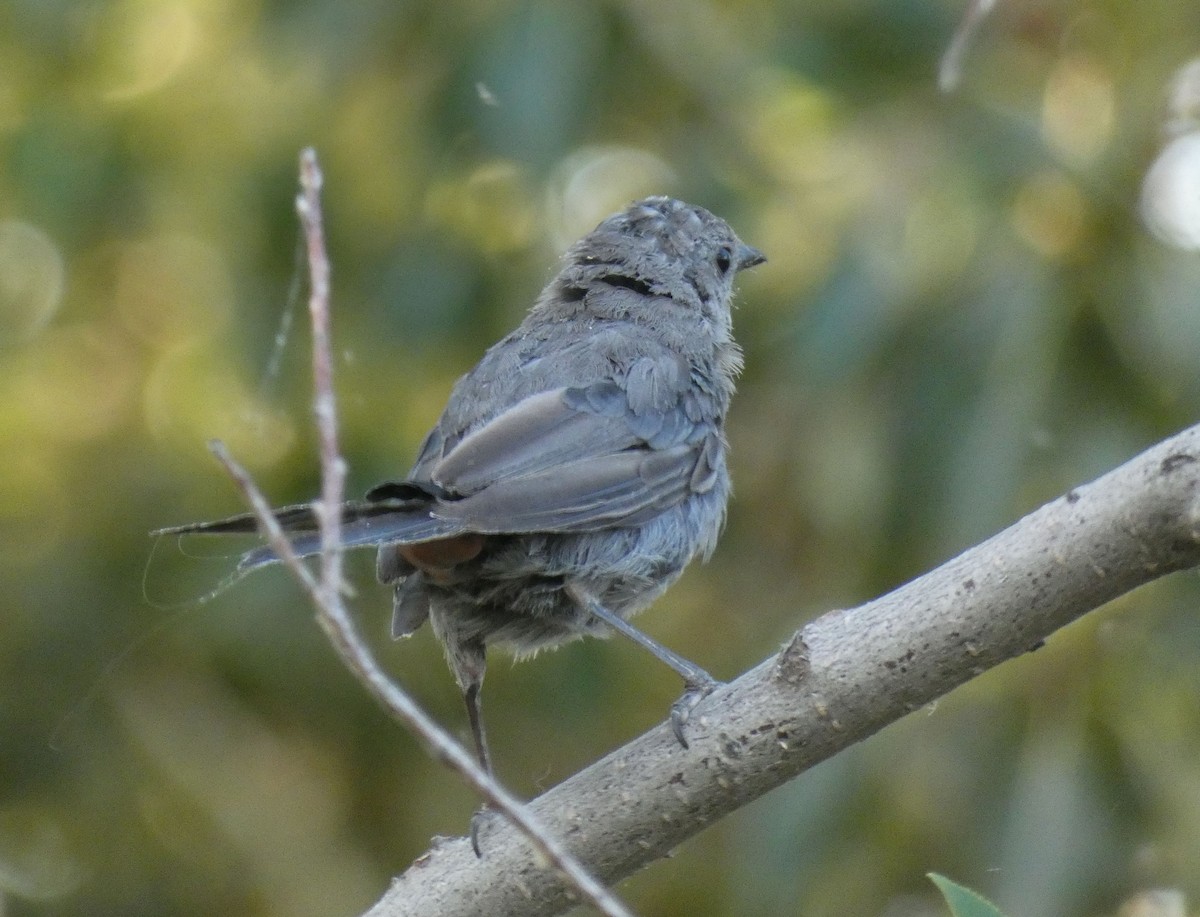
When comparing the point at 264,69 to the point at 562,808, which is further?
the point at 264,69

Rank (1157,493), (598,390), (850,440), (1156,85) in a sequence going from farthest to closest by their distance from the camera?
(1156,85) < (850,440) < (598,390) < (1157,493)

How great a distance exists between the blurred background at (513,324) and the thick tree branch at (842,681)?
5.64 ft

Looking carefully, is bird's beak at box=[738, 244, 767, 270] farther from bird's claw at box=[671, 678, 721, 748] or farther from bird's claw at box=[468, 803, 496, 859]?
bird's claw at box=[468, 803, 496, 859]

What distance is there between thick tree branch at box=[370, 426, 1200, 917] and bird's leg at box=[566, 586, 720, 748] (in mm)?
36

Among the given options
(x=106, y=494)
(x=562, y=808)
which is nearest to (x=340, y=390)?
(x=106, y=494)

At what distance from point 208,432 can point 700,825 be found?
3.74m

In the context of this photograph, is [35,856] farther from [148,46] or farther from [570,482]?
[570,482]

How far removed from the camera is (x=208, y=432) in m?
6.10

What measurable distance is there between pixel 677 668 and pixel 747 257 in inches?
72.8

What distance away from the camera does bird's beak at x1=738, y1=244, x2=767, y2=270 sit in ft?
16.1

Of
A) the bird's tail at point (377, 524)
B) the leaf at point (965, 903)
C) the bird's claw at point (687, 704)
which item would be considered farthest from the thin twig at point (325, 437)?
the bird's claw at point (687, 704)

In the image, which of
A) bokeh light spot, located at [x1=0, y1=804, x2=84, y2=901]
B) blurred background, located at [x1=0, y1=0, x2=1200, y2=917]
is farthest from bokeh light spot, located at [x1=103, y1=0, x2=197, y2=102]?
bokeh light spot, located at [x1=0, y1=804, x2=84, y2=901]

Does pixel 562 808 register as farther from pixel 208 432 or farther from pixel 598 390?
pixel 208 432

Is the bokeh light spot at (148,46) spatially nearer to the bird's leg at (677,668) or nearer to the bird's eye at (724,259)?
the bird's eye at (724,259)
